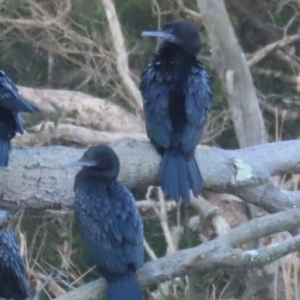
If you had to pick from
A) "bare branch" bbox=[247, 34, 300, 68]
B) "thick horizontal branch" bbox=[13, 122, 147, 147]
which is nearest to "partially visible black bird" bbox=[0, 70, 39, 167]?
"thick horizontal branch" bbox=[13, 122, 147, 147]

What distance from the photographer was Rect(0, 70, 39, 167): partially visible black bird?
99.7 inches

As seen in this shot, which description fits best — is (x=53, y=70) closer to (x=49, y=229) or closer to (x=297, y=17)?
(x=49, y=229)

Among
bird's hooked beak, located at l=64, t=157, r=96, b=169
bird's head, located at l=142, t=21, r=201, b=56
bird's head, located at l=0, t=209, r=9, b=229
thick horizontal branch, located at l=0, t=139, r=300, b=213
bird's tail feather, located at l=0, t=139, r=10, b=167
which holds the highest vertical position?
bird's head, located at l=142, t=21, r=201, b=56

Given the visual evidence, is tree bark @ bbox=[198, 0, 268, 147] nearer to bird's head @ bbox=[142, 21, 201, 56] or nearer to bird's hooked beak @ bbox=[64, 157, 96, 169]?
bird's head @ bbox=[142, 21, 201, 56]

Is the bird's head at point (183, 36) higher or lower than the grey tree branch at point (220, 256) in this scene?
higher

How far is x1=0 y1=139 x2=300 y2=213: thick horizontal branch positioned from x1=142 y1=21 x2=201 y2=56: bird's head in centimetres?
43

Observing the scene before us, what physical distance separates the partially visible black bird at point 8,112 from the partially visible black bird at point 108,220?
8.3 inches

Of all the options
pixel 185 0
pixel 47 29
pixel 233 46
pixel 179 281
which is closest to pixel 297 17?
pixel 185 0

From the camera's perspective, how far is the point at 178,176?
2.85m

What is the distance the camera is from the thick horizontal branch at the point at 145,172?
2586mm

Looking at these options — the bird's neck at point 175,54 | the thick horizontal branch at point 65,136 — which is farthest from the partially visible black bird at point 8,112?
the thick horizontal branch at point 65,136

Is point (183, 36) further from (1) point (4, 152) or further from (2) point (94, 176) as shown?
(1) point (4, 152)

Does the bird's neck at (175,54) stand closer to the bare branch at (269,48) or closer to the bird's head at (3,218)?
the bird's head at (3,218)

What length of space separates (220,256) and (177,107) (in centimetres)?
69
